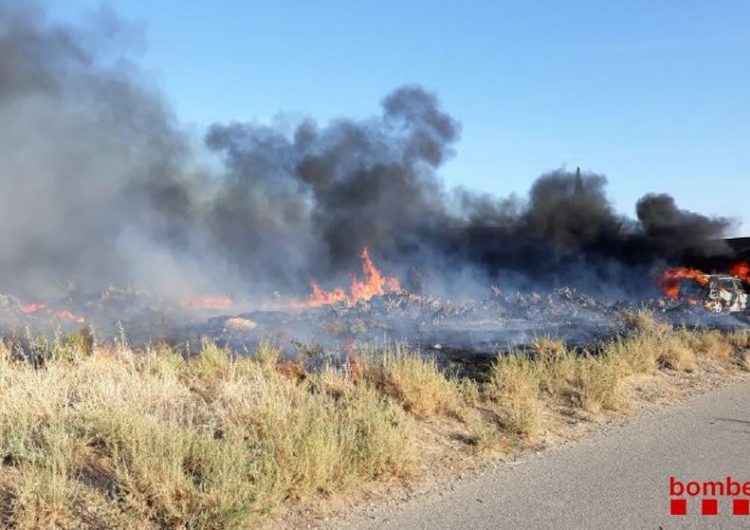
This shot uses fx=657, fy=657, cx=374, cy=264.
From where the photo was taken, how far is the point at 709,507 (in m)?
4.36

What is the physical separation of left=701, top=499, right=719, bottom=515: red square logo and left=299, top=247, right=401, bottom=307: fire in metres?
19.2

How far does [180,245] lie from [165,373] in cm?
1934

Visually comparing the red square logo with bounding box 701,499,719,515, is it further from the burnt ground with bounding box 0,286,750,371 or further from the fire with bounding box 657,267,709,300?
the fire with bounding box 657,267,709,300

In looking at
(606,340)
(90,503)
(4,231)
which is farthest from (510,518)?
(4,231)

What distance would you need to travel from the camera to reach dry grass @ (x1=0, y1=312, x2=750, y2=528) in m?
3.97

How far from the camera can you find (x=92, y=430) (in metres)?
5.04

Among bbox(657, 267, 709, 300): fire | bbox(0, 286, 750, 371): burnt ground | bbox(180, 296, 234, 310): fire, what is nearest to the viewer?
bbox(0, 286, 750, 371): burnt ground

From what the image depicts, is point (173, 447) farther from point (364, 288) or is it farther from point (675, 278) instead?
point (675, 278)

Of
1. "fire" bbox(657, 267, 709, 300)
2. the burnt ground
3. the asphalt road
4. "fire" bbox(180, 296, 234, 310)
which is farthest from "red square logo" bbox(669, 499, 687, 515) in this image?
"fire" bbox(657, 267, 709, 300)

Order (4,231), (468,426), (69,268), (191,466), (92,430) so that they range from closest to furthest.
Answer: (191,466) → (92,430) → (468,426) → (4,231) → (69,268)

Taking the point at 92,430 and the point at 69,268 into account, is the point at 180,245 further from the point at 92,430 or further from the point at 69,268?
the point at 92,430

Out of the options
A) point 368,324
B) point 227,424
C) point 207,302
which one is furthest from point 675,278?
point 227,424

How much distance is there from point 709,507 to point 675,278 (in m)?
24.5

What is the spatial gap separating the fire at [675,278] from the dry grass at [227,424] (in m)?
17.9
